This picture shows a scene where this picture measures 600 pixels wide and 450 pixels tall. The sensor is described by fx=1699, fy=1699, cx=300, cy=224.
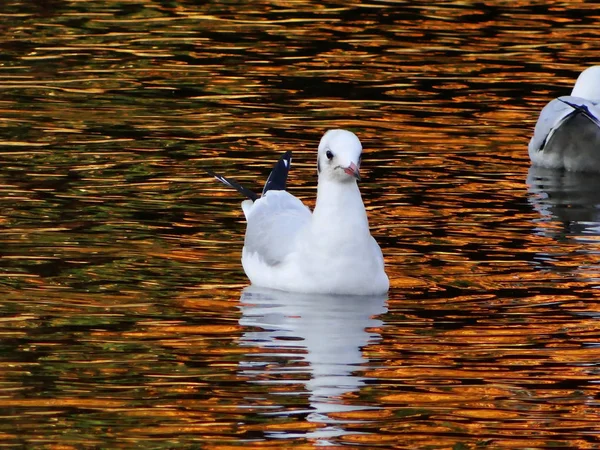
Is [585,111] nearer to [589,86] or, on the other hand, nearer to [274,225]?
[589,86]

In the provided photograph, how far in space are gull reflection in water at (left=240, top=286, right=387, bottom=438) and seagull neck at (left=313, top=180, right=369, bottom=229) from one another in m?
0.45

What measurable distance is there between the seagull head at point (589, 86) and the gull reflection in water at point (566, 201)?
34.6 inches

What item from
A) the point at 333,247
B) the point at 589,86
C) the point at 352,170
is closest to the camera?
the point at 352,170

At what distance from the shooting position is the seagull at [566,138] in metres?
13.8

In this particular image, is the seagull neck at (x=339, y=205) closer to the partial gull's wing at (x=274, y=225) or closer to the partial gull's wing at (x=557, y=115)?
the partial gull's wing at (x=274, y=225)

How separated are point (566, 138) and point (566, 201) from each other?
1243 mm

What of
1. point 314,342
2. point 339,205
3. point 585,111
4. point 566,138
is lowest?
point 314,342

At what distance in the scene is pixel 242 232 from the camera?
11375 mm

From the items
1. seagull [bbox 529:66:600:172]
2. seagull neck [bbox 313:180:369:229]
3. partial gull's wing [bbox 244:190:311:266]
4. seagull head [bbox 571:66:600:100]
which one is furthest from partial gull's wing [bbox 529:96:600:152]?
seagull neck [bbox 313:180:369:229]

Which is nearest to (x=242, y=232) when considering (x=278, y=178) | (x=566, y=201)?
(x=278, y=178)

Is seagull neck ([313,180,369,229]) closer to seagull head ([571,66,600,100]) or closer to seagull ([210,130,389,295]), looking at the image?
seagull ([210,130,389,295])

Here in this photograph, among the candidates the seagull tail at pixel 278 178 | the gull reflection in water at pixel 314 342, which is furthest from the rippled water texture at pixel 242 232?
the seagull tail at pixel 278 178

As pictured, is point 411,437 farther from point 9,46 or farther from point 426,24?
point 426,24

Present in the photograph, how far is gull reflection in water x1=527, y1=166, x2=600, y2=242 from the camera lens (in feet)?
38.2
